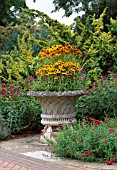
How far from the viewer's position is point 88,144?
17.9 feet

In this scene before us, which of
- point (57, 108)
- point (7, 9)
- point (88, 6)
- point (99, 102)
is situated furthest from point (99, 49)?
point (7, 9)

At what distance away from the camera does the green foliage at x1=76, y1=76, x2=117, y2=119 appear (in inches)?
306

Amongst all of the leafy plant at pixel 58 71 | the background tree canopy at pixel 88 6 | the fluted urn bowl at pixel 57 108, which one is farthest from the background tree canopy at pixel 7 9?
the fluted urn bowl at pixel 57 108

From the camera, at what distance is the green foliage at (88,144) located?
5387mm

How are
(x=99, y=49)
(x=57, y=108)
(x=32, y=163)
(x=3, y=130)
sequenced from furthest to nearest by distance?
(x=99, y=49), (x=3, y=130), (x=57, y=108), (x=32, y=163)

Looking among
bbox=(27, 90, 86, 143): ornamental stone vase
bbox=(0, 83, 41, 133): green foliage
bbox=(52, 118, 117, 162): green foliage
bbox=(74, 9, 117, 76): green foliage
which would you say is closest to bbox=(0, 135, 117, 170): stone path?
bbox=(52, 118, 117, 162): green foliage

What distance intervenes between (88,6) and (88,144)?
8225 mm

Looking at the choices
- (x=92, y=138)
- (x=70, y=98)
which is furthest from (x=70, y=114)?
(x=92, y=138)

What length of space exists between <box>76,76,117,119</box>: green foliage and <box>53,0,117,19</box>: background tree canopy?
183 inches

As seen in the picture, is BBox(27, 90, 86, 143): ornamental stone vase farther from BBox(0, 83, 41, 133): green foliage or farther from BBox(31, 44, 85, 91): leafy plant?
BBox(0, 83, 41, 133): green foliage

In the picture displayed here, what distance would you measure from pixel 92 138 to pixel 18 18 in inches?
705

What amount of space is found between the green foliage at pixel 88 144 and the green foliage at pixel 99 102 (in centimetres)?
186

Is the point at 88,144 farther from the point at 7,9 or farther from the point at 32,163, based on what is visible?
the point at 7,9

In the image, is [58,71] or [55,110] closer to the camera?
Result: [58,71]
